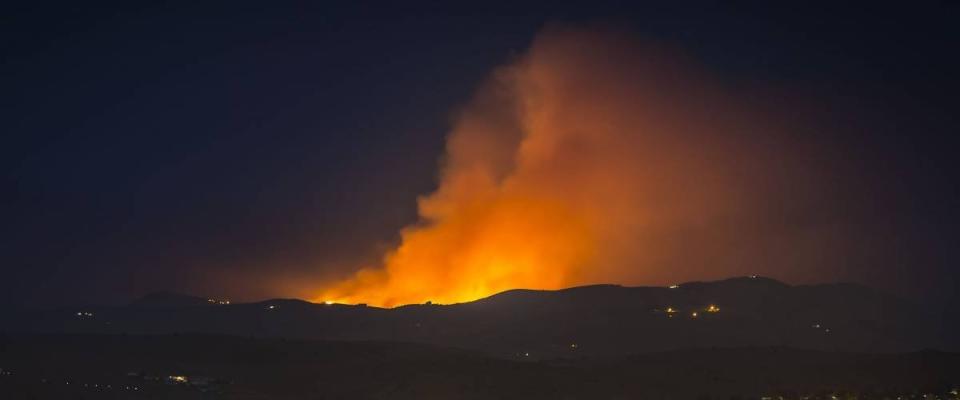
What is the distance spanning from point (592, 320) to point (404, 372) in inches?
1176

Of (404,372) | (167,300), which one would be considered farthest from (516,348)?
(167,300)

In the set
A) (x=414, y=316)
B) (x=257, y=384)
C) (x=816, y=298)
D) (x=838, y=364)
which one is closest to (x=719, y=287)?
(x=816, y=298)

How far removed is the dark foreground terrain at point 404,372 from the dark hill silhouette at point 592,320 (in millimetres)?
13006

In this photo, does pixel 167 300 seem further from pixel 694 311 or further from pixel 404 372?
pixel 404 372

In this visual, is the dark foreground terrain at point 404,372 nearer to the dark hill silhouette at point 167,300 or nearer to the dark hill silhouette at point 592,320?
the dark hill silhouette at point 592,320

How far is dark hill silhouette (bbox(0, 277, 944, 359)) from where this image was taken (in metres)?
63.1

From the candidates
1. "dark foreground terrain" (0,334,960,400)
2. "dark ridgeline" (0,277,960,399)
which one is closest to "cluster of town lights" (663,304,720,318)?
"dark ridgeline" (0,277,960,399)

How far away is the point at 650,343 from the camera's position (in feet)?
203

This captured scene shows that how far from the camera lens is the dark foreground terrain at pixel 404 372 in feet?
119

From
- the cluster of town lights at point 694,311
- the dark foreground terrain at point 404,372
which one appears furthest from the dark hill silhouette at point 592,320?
the dark foreground terrain at point 404,372

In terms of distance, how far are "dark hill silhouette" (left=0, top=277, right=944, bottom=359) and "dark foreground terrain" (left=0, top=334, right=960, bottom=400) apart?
42.7 feet

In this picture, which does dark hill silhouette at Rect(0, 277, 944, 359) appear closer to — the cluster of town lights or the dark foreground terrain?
the cluster of town lights

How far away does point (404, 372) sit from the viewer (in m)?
40.7

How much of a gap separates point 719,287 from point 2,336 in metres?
55.0
